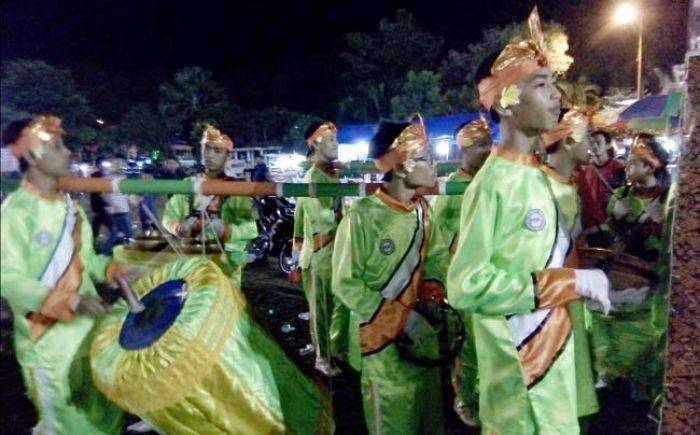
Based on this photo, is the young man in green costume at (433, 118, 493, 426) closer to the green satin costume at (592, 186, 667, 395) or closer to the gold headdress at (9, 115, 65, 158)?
the green satin costume at (592, 186, 667, 395)

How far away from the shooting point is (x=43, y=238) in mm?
2100

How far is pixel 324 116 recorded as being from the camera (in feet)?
8.76

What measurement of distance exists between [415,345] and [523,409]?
96cm

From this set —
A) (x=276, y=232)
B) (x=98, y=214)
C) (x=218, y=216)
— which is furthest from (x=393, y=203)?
(x=276, y=232)

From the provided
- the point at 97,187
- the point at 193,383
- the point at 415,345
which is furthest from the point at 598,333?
the point at 97,187

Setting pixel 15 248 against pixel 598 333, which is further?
pixel 598 333

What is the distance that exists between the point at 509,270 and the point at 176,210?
256 cm

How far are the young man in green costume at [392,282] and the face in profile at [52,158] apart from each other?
1429 millimetres

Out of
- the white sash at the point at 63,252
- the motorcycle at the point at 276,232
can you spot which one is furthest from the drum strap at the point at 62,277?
the motorcycle at the point at 276,232

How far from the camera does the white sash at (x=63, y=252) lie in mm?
2123

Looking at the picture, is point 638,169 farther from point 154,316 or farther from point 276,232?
point 276,232

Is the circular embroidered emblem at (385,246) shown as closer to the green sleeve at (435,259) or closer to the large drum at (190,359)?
the green sleeve at (435,259)

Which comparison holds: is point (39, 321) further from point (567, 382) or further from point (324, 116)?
point (567, 382)

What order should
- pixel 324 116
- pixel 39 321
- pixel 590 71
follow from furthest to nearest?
pixel 590 71, pixel 324 116, pixel 39 321
